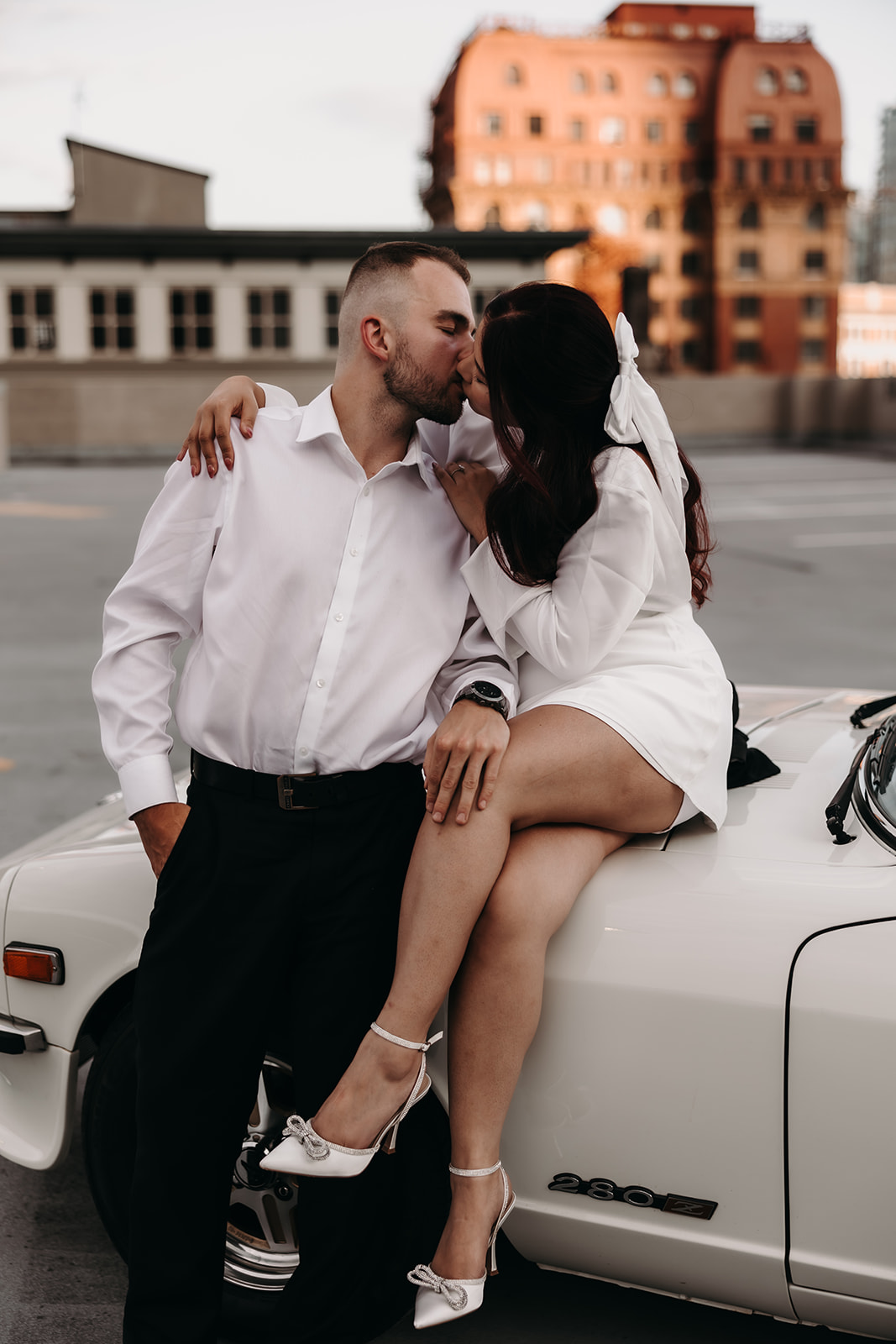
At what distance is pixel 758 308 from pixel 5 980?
7140 cm

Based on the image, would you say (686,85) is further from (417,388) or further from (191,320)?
(417,388)

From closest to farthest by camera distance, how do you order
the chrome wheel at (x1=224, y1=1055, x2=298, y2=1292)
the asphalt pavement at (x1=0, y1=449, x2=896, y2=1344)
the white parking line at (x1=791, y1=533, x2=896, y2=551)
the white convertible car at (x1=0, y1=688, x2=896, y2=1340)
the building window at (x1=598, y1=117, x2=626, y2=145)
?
1. the white convertible car at (x1=0, y1=688, x2=896, y2=1340)
2. the chrome wheel at (x1=224, y1=1055, x2=298, y2=1292)
3. the asphalt pavement at (x1=0, y1=449, x2=896, y2=1344)
4. the white parking line at (x1=791, y1=533, x2=896, y2=551)
5. the building window at (x1=598, y1=117, x2=626, y2=145)

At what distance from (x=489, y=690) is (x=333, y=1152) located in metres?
0.82

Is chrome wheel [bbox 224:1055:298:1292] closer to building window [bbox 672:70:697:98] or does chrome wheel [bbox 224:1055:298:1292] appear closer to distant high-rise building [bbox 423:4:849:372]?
distant high-rise building [bbox 423:4:849:372]

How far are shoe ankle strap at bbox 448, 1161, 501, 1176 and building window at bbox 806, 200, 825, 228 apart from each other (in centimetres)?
7464

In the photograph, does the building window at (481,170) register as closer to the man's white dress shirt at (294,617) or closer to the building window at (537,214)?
the building window at (537,214)

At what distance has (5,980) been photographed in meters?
2.47

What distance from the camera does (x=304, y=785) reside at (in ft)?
7.24

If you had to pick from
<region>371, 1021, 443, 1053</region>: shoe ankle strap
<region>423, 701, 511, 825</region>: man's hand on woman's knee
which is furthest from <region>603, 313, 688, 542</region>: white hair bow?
<region>371, 1021, 443, 1053</region>: shoe ankle strap

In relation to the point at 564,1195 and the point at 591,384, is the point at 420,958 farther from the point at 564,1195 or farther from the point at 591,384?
the point at 591,384

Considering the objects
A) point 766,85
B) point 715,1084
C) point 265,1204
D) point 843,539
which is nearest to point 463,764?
point 715,1084

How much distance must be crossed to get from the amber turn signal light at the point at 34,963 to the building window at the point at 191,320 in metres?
35.1

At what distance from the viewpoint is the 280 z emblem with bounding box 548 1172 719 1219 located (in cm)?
199

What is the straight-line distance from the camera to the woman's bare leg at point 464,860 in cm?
201
